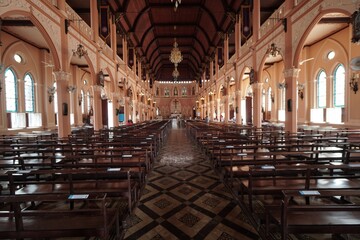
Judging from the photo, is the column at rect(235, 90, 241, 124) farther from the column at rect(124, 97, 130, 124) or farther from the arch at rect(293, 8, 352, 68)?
the column at rect(124, 97, 130, 124)

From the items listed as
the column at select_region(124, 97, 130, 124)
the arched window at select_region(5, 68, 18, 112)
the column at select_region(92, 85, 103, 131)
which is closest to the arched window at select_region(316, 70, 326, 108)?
the column at select_region(92, 85, 103, 131)

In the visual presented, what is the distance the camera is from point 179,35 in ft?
80.1

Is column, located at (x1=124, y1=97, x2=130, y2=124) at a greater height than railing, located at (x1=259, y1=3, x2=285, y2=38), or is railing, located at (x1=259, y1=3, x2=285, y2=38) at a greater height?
railing, located at (x1=259, y1=3, x2=285, y2=38)

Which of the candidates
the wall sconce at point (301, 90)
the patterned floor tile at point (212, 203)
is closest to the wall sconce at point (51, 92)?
the patterned floor tile at point (212, 203)

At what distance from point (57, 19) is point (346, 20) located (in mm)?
11750

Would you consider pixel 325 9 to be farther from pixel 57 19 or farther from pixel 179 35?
pixel 179 35

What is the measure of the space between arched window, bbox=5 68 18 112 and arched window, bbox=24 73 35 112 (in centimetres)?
66

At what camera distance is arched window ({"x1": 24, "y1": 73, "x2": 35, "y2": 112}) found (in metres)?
12.2

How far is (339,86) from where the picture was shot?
11258 millimetres

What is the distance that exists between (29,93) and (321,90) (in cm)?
1755

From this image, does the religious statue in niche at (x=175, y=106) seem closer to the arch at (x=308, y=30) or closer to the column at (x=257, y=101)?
the column at (x=257, y=101)

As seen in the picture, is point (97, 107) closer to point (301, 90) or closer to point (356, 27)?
point (356, 27)

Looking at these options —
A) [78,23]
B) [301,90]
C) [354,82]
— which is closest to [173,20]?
[78,23]

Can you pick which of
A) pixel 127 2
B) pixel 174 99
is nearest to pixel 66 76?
pixel 127 2
